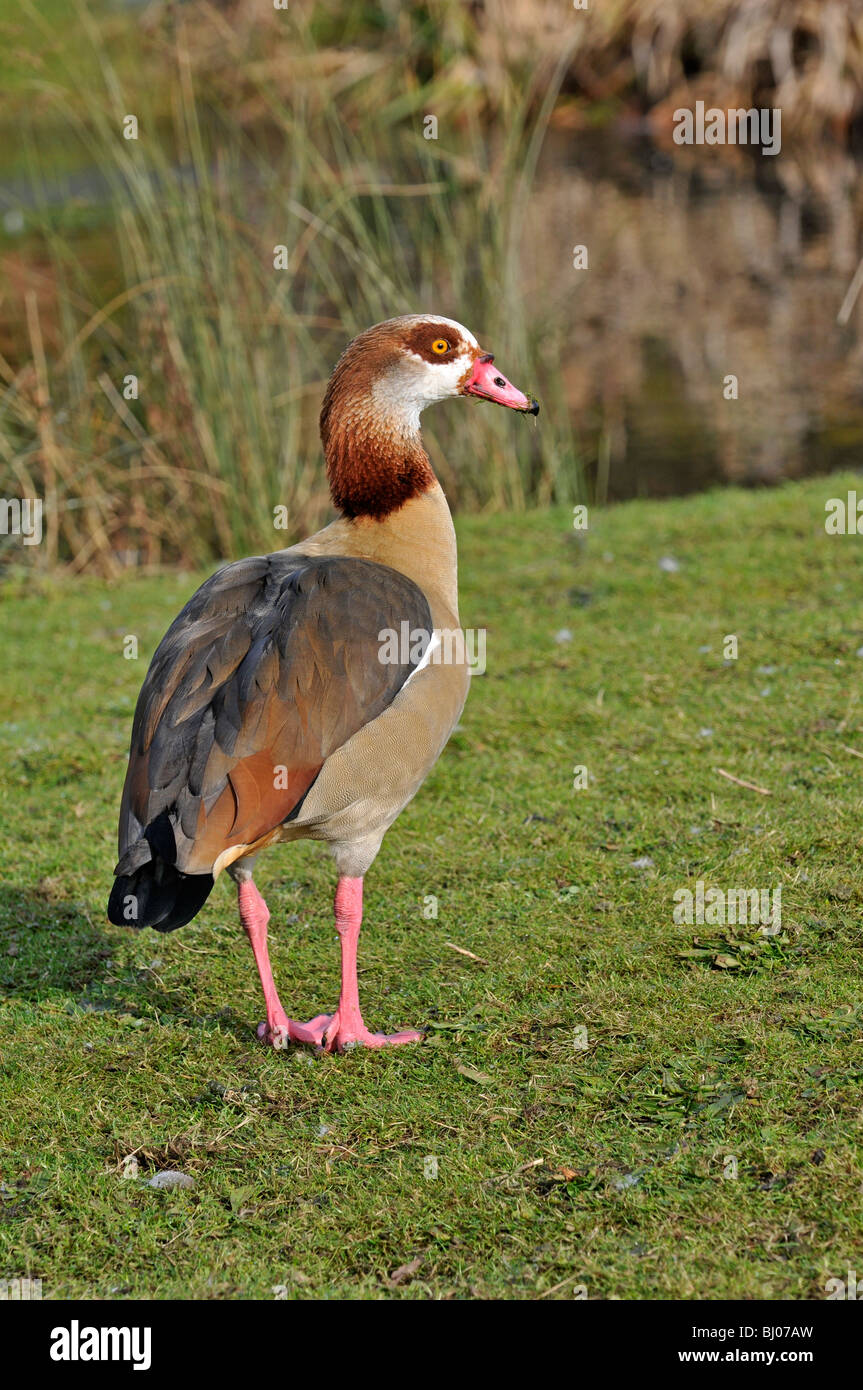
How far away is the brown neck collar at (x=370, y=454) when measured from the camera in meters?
Answer: 5.08

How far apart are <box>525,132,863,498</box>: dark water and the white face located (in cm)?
587

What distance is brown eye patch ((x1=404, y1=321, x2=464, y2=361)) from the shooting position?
16.7ft

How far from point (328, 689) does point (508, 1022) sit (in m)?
1.17

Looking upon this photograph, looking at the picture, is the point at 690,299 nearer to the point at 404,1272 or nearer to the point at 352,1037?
the point at 352,1037

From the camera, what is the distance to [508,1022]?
15.1 feet

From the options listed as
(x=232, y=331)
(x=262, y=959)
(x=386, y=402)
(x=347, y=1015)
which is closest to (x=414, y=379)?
(x=386, y=402)

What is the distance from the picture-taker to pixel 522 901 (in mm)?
5379

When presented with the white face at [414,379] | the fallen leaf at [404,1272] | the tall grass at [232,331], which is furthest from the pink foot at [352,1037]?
the tall grass at [232,331]

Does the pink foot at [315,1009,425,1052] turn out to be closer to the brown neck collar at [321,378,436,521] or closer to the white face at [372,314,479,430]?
the brown neck collar at [321,378,436,521]

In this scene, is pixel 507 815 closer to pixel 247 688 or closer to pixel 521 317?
pixel 247 688

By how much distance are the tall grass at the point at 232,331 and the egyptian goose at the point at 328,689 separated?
4193mm
